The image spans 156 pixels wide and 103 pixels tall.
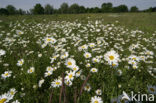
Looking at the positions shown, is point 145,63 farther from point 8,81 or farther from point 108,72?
point 8,81

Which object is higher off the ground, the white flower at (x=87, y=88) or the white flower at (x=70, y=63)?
the white flower at (x=70, y=63)

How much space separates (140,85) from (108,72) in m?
0.54

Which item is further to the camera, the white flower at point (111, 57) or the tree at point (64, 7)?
the tree at point (64, 7)

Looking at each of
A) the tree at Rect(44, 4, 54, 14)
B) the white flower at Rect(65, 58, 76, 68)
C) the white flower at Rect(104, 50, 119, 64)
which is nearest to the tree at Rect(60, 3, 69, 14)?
the tree at Rect(44, 4, 54, 14)

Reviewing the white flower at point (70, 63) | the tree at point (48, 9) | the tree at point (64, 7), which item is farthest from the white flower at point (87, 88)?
the tree at point (64, 7)

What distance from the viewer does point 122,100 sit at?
1013 millimetres

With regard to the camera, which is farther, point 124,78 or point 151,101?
point 124,78

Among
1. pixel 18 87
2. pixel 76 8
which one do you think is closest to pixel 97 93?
pixel 18 87

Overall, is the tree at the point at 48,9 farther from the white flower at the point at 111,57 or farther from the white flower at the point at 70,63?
the white flower at the point at 111,57

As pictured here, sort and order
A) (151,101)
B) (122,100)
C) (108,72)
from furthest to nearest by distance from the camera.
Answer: (108,72) → (151,101) → (122,100)

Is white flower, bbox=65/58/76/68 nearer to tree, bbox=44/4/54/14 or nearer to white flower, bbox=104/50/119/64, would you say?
white flower, bbox=104/50/119/64

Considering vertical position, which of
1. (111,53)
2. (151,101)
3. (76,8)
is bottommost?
(151,101)

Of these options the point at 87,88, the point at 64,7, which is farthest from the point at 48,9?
the point at 87,88

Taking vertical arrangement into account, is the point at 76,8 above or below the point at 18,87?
above
